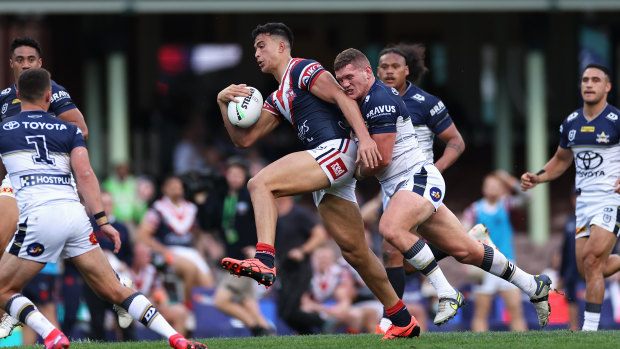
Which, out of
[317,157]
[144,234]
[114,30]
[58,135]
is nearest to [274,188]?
[317,157]

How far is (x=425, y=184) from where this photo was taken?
8461 mm

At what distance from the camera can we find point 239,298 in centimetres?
1390

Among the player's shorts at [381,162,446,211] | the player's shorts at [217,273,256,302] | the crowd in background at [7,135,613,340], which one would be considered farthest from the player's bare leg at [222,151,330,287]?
the player's shorts at [217,273,256,302]

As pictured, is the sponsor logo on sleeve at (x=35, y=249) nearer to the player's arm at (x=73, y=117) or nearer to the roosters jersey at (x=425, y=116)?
the player's arm at (x=73, y=117)

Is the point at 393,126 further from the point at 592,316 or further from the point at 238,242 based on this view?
the point at 238,242

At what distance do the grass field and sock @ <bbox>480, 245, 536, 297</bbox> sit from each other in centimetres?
44

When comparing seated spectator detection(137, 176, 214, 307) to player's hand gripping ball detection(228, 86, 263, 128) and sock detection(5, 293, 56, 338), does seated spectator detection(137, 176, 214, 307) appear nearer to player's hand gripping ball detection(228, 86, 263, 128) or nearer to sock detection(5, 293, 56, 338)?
player's hand gripping ball detection(228, 86, 263, 128)

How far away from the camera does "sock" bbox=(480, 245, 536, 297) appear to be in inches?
347

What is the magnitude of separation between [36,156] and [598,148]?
5.27 meters

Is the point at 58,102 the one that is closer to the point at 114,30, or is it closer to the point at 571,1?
the point at 114,30

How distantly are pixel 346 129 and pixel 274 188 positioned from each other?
86 cm

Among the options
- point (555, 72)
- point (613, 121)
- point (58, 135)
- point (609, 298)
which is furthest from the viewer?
point (555, 72)

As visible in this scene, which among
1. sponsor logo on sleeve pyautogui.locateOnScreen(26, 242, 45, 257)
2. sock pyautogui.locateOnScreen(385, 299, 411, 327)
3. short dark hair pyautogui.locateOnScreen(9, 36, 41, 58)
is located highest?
short dark hair pyautogui.locateOnScreen(9, 36, 41, 58)

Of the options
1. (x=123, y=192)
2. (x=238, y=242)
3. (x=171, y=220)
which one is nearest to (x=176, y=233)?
(x=171, y=220)
